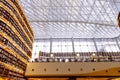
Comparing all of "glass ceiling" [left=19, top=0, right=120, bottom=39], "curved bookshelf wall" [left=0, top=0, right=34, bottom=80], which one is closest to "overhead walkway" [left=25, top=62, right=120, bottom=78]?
"curved bookshelf wall" [left=0, top=0, right=34, bottom=80]

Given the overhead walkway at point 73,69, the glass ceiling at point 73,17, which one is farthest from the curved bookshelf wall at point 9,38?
the glass ceiling at point 73,17

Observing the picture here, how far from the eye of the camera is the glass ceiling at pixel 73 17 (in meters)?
22.1

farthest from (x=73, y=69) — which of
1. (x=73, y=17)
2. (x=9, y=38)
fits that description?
(x=73, y=17)

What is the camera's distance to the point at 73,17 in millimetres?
27141

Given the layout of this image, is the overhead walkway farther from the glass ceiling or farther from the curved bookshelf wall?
the glass ceiling

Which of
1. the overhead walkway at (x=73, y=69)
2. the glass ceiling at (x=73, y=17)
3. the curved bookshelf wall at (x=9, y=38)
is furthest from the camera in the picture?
the glass ceiling at (x=73, y=17)

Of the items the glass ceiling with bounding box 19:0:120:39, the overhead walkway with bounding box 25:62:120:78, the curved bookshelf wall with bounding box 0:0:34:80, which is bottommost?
the overhead walkway with bounding box 25:62:120:78

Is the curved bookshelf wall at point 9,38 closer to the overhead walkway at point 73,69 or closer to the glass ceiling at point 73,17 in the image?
the overhead walkway at point 73,69

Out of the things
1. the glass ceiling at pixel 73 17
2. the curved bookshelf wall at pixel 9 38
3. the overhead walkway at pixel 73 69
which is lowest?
the overhead walkway at pixel 73 69

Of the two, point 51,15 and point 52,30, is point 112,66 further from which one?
point 52,30

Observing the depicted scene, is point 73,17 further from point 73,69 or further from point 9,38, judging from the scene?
point 9,38

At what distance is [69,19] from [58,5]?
5.78 m

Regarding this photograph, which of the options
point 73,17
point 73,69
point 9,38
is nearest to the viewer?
point 9,38

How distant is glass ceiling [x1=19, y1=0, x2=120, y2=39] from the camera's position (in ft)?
72.6
